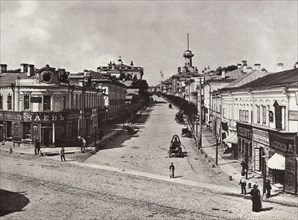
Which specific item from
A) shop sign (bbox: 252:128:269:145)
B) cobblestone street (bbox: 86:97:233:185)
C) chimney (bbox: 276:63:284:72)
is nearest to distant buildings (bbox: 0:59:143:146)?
cobblestone street (bbox: 86:97:233:185)

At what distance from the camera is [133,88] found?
118062 mm

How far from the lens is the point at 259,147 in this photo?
24.7 meters

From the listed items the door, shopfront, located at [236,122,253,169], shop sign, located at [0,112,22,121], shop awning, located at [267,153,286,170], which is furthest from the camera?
shop sign, located at [0,112,22,121]

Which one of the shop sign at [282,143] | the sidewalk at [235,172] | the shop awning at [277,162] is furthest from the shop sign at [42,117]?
the shop awning at [277,162]

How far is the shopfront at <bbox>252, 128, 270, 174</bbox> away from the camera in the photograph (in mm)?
23219

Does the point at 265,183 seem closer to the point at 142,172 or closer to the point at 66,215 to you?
the point at 142,172

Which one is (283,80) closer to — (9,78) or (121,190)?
(121,190)

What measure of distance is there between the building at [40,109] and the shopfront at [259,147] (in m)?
18.7

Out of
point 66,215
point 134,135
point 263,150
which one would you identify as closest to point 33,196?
point 66,215

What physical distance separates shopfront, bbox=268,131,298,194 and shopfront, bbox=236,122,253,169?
528 centimetres

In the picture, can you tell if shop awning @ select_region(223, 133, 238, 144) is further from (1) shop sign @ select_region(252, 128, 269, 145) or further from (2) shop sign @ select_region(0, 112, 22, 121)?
(2) shop sign @ select_region(0, 112, 22, 121)

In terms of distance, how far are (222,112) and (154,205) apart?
75.5 feet

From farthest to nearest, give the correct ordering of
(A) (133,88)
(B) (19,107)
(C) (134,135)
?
(A) (133,88), (C) (134,135), (B) (19,107)

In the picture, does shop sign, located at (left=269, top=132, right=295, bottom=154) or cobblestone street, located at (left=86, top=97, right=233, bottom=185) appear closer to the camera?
shop sign, located at (left=269, top=132, right=295, bottom=154)
